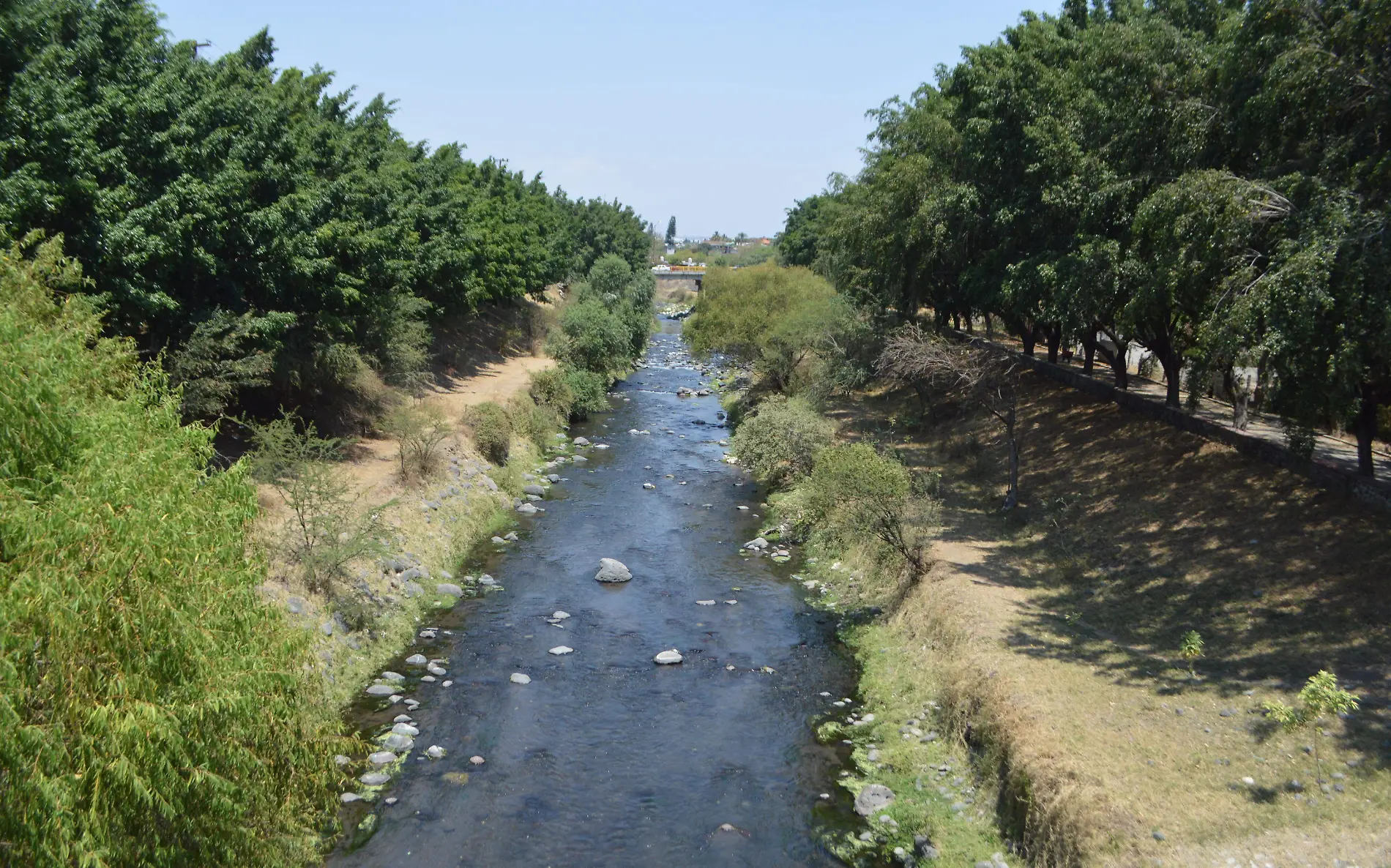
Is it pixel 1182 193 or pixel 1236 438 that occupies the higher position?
pixel 1182 193

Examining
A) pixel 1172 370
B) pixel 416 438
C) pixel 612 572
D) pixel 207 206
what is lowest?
pixel 612 572

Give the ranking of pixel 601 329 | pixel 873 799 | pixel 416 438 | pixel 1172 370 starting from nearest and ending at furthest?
pixel 873 799 < pixel 1172 370 < pixel 416 438 < pixel 601 329

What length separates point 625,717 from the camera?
17734 mm

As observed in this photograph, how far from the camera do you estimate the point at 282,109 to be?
2842 cm

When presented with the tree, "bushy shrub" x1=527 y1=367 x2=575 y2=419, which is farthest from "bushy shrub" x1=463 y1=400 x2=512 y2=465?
the tree

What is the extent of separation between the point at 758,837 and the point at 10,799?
9.69 metres

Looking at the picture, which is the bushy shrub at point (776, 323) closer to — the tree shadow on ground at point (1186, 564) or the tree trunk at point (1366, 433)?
the tree shadow on ground at point (1186, 564)

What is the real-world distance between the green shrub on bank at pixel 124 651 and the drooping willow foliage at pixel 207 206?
9.10 m

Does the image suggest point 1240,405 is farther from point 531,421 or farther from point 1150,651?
point 531,421

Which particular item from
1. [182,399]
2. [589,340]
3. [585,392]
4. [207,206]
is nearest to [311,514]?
[182,399]

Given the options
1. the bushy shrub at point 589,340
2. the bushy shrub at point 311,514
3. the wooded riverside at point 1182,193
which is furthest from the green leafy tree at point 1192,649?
the bushy shrub at point 589,340

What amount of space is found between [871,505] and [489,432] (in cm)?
1719

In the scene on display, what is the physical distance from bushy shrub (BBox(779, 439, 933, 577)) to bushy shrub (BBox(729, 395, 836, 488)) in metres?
6.14

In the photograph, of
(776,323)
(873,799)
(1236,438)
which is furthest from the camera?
(776,323)
